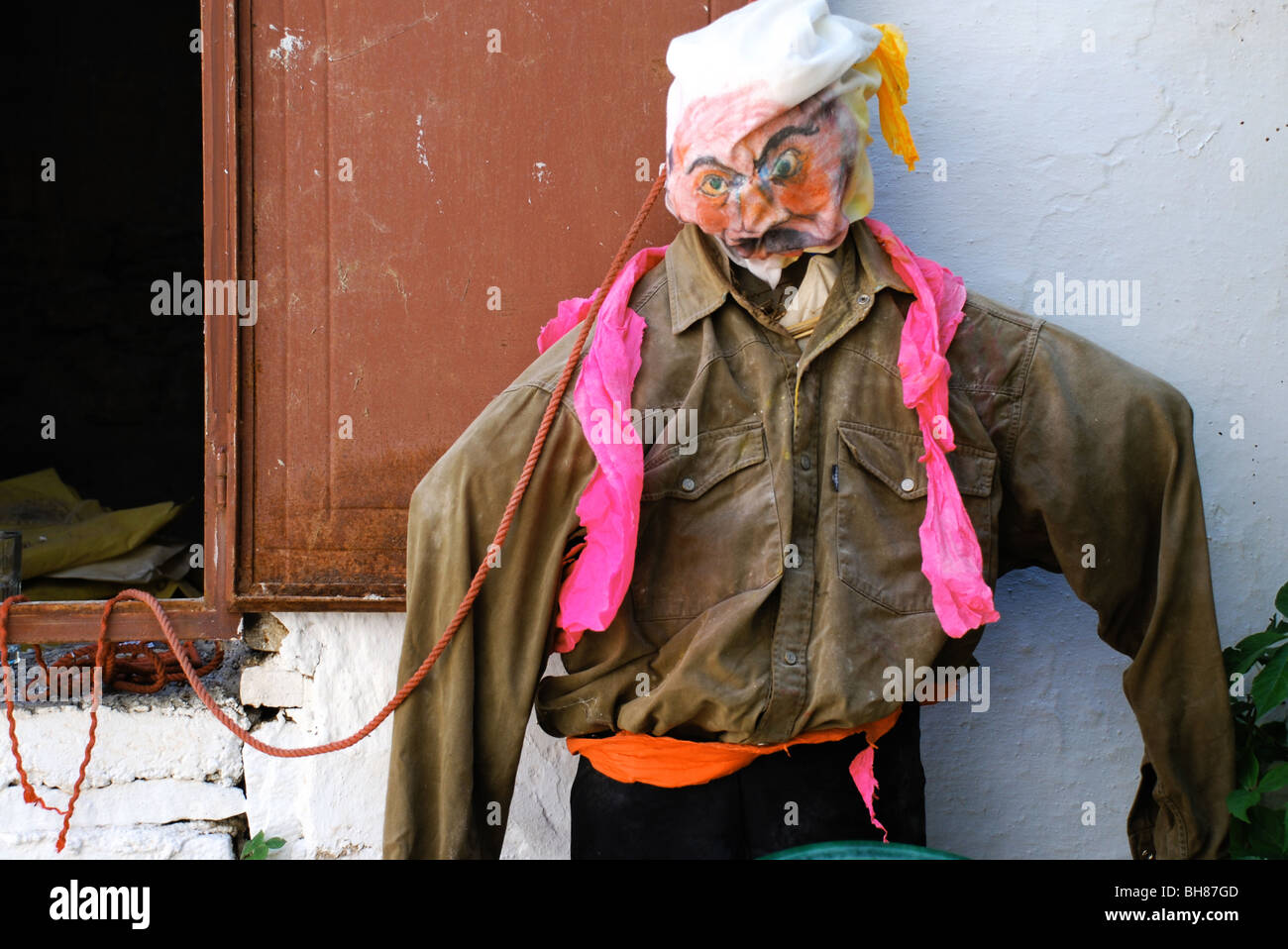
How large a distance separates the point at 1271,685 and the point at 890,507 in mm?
807

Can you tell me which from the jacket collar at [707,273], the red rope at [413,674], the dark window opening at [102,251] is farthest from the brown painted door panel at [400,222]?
the dark window opening at [102,251]

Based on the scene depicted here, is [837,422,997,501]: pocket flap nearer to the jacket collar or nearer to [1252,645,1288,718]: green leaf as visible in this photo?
the jacket collar

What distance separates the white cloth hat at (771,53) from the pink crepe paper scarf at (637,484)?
36 centimetres

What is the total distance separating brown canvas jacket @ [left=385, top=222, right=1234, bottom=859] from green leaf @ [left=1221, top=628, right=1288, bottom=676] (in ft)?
0.50

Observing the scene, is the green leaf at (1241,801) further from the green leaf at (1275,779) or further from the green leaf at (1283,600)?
the green leaf at (1283,600)

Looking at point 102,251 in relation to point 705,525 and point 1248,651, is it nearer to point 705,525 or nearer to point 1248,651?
point 705,525

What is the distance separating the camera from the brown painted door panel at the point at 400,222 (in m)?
2.45

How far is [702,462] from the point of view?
6.69 feet

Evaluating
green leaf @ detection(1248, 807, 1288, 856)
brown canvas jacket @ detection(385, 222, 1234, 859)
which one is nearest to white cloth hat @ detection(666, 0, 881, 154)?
brown canvas jacket @ detection(385, 222, 1234, 859)
